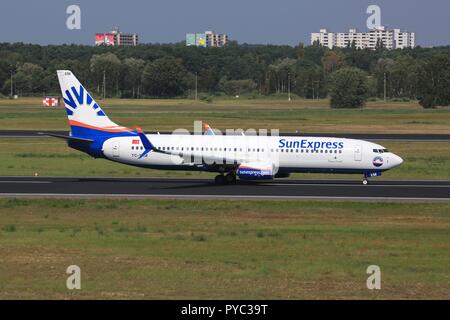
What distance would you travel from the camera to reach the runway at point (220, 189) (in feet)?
172

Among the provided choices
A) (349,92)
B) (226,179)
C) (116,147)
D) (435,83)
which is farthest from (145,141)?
(435,83)

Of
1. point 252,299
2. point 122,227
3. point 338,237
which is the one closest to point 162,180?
point 122,227

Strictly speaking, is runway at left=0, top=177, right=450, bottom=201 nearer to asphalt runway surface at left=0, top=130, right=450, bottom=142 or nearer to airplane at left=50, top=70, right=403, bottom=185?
airplane at left=50, top=70, right=403, bottom=185

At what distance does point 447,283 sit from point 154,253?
449 inches

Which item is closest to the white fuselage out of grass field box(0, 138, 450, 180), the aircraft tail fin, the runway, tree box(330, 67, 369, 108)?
the runway

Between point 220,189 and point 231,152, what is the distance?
3.48 meters

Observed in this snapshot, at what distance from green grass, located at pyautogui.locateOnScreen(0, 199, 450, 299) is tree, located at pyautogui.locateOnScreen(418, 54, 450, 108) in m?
136

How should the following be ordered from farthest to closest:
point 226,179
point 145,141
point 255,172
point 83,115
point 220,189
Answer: point 83,115 < point 226,179 < point 145,141 < point 255,172 < point 220,189

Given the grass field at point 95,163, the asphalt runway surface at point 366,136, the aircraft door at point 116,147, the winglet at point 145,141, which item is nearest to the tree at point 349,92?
the asphalt runway surface at point 366,136

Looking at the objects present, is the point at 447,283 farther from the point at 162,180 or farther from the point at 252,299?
the point at 162,180

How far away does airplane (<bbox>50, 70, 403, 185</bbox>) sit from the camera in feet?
192

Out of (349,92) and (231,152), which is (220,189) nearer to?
(231,152)

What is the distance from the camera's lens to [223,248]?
36.2m

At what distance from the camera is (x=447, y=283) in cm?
2969
